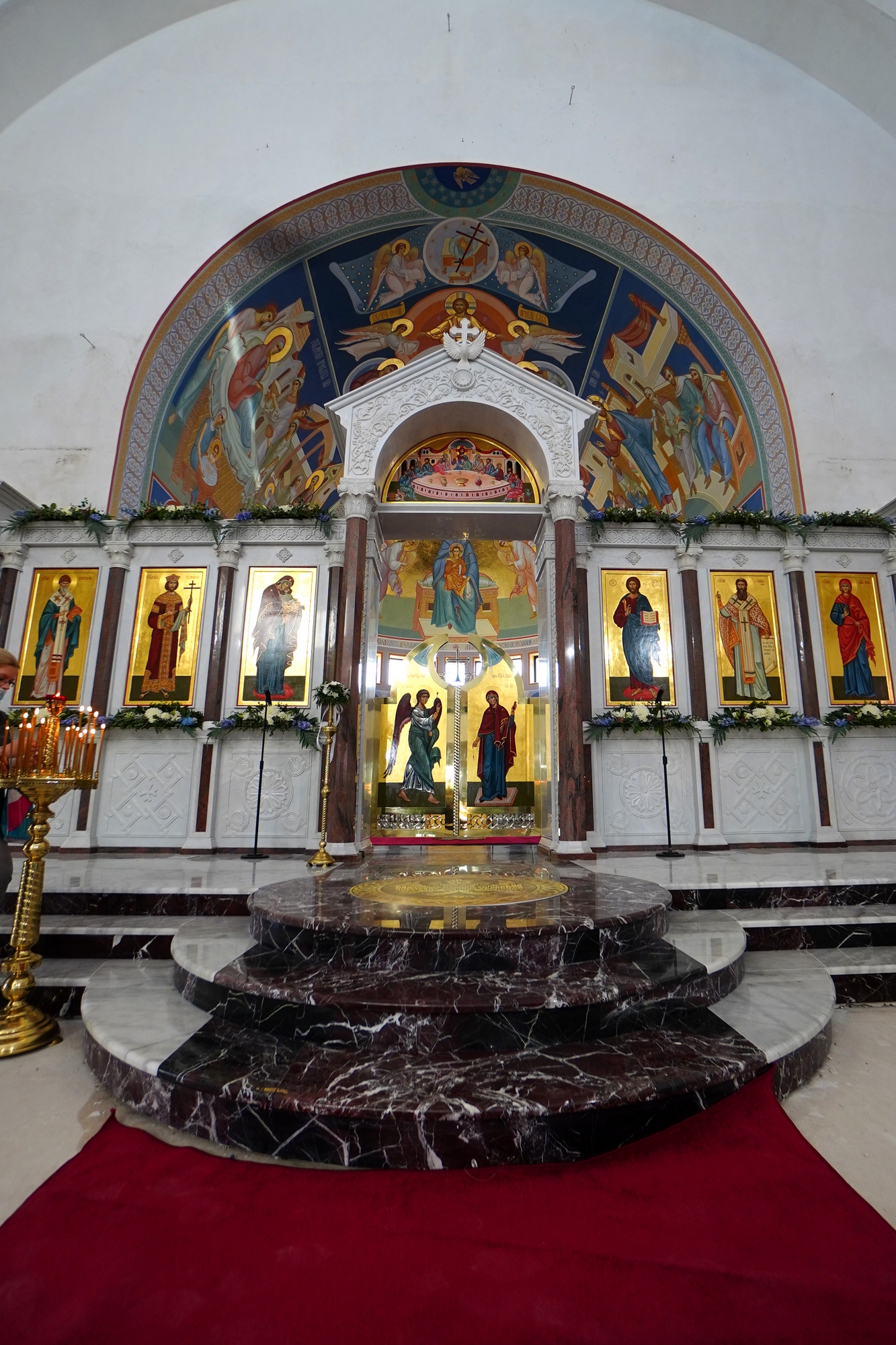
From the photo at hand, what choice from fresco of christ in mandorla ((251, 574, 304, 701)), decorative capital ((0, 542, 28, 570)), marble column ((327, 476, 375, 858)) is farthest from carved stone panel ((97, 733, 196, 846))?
decorative capital ((0, 542, 28, 570))

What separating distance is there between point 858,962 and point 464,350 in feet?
27.9

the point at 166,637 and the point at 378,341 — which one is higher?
the point at 378,341

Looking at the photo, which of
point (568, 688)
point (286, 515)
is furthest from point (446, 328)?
point (568, 688)

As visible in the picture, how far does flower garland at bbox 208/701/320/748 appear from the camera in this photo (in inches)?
331

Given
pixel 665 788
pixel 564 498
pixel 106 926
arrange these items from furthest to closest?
pixel 564 498
pixel 665 788
pixel 106 926

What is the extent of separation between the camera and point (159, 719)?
27.7 ft

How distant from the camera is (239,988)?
143 inches

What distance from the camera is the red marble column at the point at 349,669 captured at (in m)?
7.56

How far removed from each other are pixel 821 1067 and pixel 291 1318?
10.7 feet

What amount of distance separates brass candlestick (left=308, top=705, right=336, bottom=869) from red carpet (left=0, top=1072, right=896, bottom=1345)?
13.9 feet

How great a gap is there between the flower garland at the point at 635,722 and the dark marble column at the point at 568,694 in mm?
340

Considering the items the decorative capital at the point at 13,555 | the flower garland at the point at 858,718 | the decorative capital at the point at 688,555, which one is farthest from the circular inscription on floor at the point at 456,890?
the decorative capital at the point at 13,555

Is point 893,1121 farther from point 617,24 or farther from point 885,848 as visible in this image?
point 617,24

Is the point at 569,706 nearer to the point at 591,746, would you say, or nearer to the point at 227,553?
the point at 591,746
